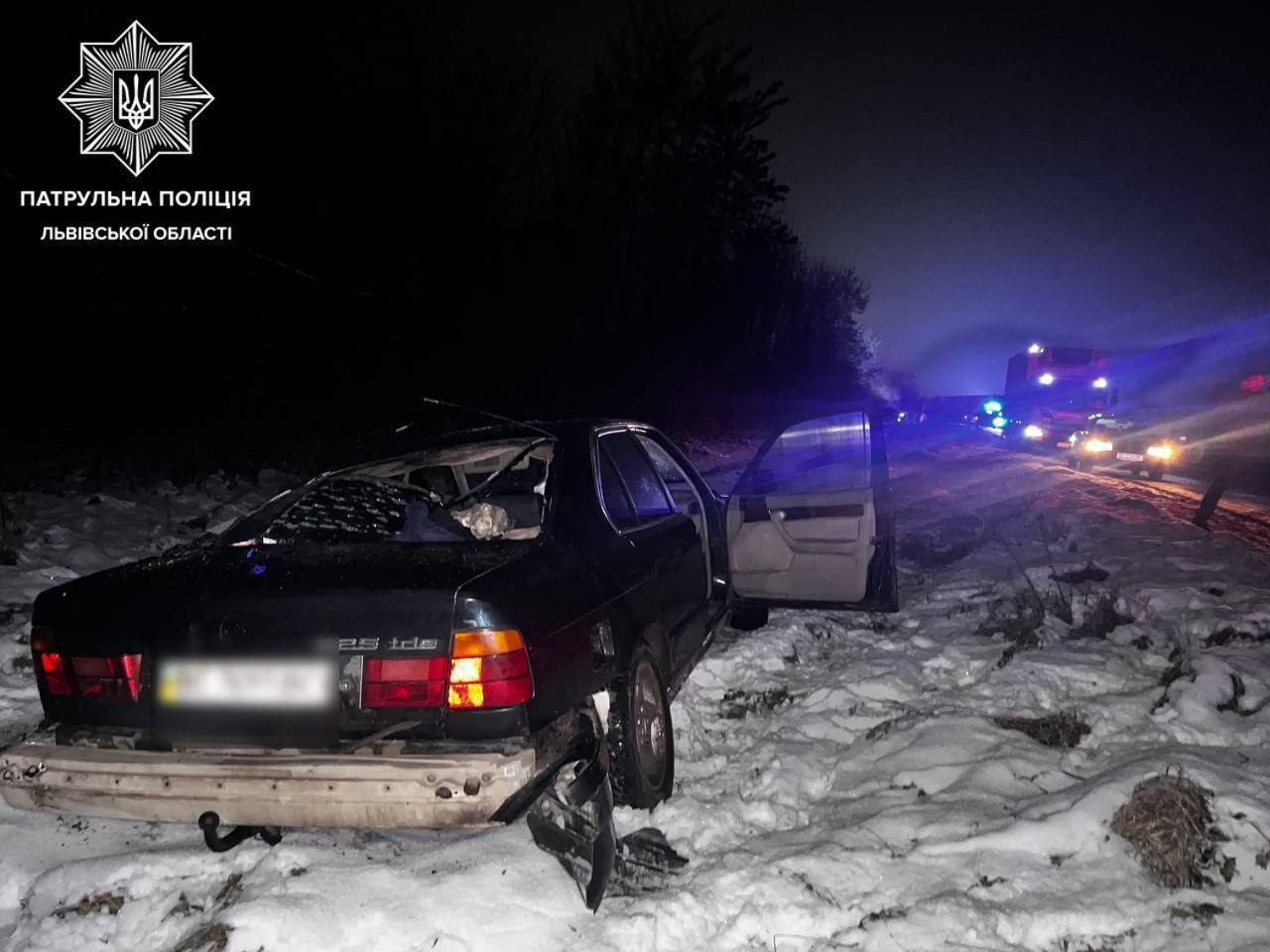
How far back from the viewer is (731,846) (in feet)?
9.23

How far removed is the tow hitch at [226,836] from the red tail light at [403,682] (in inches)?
21.1

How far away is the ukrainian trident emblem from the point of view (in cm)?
891

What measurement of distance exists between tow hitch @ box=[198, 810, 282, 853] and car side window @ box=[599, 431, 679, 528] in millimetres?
1928

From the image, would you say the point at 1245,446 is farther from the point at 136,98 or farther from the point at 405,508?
the point at 136,98

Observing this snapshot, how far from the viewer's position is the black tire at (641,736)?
9.14 ft

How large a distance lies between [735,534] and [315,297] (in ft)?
36.8

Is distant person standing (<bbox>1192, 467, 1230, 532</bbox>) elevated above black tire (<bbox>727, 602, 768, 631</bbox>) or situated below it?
above

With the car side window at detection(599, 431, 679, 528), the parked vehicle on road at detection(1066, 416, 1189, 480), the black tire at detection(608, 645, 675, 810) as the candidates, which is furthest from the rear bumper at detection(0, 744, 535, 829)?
the parked vehicle on road at detection(1066, 416, 1189, 480)

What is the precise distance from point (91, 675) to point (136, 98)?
33.2ft

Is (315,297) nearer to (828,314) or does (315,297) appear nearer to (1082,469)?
(1082,469)

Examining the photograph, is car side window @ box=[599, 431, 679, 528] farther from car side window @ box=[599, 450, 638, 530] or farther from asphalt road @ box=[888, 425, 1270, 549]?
asphalt road @ box=[888, 425, 1270, 549]

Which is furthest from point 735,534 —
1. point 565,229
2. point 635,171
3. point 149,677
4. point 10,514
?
point 635,171

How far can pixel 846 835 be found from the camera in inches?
112

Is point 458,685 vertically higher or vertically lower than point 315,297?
lower
